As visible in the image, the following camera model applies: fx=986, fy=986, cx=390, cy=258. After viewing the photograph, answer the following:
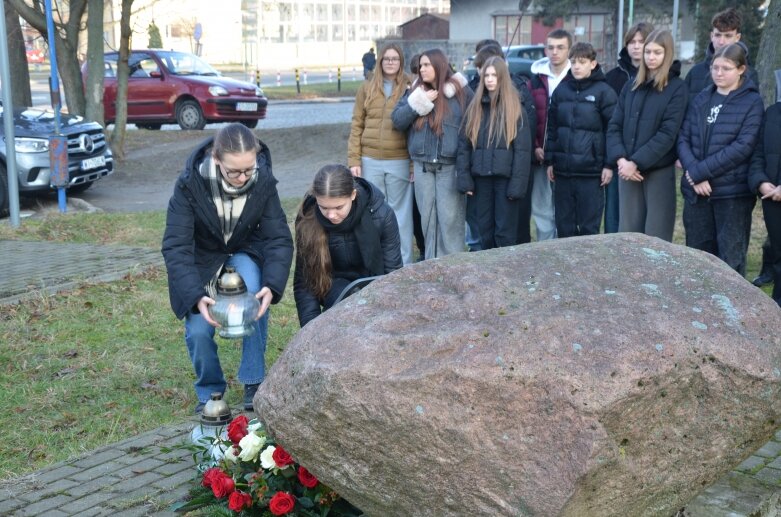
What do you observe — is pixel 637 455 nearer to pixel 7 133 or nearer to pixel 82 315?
pixel 82 315

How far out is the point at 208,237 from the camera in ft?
16.4

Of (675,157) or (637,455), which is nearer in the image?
(637,455)

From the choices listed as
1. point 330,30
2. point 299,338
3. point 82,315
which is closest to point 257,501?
point 299,338

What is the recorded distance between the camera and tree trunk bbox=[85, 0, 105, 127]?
15.4 m

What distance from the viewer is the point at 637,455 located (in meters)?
3.23

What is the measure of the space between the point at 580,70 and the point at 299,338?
4.76 m

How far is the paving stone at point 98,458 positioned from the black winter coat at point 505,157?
12.3 feet

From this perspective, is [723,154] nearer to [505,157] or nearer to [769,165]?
[769,165]

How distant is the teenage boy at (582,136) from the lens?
7.61m

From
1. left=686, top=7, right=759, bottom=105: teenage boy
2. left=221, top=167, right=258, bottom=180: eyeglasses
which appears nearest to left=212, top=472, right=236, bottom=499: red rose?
left=221, top=167, right=258, bottom=180: eyeglasses

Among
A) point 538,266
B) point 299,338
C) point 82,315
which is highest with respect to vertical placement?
point 538,266

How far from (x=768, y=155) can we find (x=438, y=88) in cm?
251

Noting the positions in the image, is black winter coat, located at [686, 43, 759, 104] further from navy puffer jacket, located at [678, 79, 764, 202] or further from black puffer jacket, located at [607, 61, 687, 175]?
navy puffer jacket, located at [678, 79, 764, 202]

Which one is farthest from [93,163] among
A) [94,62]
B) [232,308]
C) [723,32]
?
[232,308]
